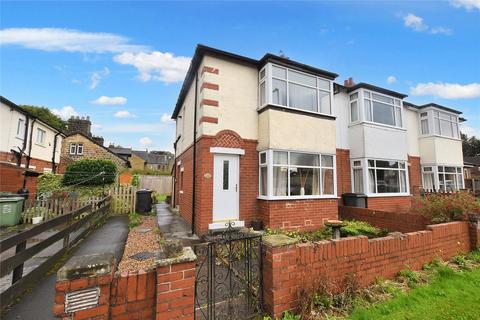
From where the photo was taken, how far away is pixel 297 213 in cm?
827

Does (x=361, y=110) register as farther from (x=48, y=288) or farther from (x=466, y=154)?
(x=466, y=154)

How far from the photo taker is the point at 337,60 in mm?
11203

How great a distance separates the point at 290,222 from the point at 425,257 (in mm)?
3919

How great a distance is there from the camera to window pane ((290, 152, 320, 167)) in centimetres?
858

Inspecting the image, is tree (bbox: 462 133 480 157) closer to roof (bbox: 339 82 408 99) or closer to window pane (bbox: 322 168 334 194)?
roof (bbox: 339 82 408 99)

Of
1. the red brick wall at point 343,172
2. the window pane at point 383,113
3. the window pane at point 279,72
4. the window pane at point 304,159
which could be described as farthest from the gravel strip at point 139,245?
the window pane at point 383,113

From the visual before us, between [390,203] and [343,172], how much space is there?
2.77 m

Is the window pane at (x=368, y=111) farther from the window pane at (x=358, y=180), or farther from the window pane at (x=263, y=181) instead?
the window pane at (x=263, y=181)

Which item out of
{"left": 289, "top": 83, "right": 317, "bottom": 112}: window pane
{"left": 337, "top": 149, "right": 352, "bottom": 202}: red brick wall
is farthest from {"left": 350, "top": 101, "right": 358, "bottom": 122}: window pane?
{"left": 289, "top": 83, "right": 317, "bottom": 112}: window pane

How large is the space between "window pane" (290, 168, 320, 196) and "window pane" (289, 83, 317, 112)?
2.57 meters

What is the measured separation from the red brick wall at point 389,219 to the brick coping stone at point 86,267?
855 cm

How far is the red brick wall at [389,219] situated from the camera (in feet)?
24.1

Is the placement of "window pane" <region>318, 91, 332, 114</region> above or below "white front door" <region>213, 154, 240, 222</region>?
above

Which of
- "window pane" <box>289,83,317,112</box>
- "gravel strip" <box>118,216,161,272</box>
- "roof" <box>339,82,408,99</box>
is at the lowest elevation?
"gravel strip" <box>118,216,161,272</box>
